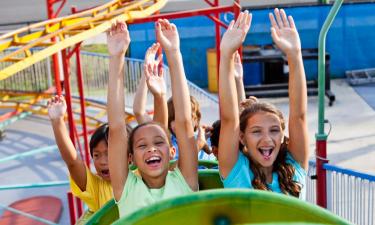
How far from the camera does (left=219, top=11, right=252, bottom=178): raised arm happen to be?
1.89 m

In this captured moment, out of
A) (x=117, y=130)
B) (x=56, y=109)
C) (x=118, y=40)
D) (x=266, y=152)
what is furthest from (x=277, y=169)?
(x=56, y=109)

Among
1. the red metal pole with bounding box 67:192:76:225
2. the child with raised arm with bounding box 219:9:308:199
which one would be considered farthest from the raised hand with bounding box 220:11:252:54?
the red metal pole with bounding box 67:192:76:225

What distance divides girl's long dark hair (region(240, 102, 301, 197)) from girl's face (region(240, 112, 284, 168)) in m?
0.02

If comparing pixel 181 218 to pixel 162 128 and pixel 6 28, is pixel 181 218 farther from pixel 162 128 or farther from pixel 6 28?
pixel 6 28

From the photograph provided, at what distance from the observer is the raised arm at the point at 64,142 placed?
215 cm

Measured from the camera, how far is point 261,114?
6.44 ft

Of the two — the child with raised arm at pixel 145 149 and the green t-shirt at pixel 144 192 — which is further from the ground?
the child with raised arm at pixel 145 149

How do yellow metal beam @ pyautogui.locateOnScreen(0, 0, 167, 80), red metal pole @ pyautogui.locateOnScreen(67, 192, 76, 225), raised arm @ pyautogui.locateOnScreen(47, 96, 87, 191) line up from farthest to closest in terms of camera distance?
1. red metal pole @ pyautogui.locateOnScreen(67, 192, 76, 225)
2. yellow metal beam @ pyautogui.locateOnScreen(0, 0, 167, 80)
3. raised arm @ pyautogui.locateOnScreen(47, 96, 87, 191)

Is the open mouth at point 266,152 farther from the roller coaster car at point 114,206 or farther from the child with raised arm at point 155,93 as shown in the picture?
the child with raised arm at point 155,93

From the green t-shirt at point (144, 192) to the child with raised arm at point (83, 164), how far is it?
36 cm

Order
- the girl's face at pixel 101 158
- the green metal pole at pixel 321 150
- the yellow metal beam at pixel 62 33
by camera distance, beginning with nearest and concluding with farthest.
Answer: the girl's face at pixel 101 158 → the green metal pole at pixel 321 150 → the yellow metal beam at pixel 62 33

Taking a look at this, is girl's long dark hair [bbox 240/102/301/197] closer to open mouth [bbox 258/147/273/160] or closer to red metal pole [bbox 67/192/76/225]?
open mouth [bbox 258/147/273/160]

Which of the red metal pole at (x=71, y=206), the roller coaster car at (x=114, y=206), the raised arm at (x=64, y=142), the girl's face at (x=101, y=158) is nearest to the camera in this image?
the roller coaster car at (x=114, y=206)

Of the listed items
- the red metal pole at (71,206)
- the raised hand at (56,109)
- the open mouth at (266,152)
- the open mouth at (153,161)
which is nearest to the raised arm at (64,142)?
the raised hand at (56,109)
